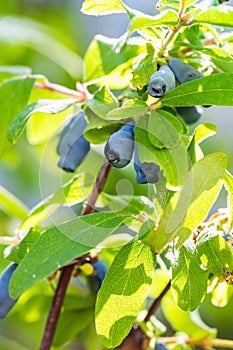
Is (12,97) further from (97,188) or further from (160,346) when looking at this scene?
(160,346)

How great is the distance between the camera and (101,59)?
36.9 inches

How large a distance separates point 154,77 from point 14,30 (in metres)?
0.87

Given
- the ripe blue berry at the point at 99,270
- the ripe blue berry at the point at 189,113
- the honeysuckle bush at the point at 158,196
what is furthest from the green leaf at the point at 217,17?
the ripe blue berry at the point at 99,270

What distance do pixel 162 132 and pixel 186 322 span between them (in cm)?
46

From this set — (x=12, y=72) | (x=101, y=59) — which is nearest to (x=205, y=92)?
(x=101, y=59)

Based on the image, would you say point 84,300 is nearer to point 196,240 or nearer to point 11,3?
point 196,240

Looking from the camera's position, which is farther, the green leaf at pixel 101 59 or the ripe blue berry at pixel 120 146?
the green leaf at pixel 101 59

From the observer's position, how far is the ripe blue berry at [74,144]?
0.80 meters

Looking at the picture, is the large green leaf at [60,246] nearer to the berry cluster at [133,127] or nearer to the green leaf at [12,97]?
the berry cluster at [133,127]

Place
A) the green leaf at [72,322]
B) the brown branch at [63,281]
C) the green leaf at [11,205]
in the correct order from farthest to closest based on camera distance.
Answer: the green leaf at [11,205] → the green leaf at [72,322] → the brown branch at [63,281]

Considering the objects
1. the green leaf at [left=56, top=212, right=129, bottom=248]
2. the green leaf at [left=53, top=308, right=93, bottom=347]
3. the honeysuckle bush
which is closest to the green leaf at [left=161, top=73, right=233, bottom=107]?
the honeysuckle bush

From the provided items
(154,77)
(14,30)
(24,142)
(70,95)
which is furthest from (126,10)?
(24,142)

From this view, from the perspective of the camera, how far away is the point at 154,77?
0.69 meters

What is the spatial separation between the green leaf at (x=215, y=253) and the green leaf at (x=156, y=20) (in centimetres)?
21
